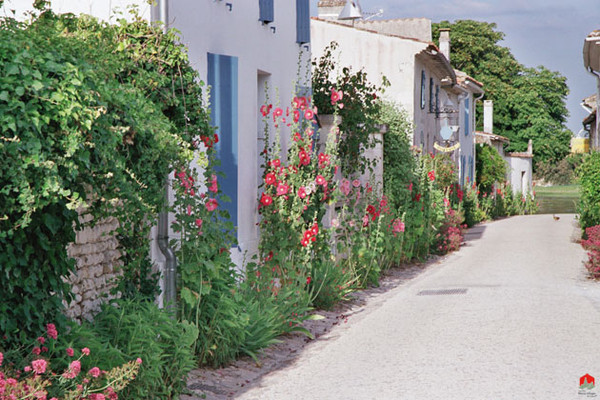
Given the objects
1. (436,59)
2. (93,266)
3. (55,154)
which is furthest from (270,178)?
(436,59)

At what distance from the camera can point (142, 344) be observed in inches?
231

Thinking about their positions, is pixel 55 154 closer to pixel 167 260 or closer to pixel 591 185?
pixel 167 260

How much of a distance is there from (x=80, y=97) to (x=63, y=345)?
162 centimetres

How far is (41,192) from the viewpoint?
438 cm

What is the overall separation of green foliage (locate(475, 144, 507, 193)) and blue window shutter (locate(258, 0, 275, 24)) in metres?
28.3

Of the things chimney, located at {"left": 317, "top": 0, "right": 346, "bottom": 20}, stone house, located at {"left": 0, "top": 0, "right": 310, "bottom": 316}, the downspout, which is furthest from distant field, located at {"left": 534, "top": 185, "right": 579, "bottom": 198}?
the downspout

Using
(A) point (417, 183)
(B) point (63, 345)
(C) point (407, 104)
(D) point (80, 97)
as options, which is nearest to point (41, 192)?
(D) point (80, 97)

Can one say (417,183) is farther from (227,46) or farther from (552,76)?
(552,76)

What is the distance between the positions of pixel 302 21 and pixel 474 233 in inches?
596

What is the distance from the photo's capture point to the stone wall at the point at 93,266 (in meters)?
6.28

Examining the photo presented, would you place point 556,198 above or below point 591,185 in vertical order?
below

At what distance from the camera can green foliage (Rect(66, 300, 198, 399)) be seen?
A: 17.6 feet

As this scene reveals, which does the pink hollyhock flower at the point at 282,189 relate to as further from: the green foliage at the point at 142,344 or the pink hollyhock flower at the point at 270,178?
the green foliage at the point at 142,344

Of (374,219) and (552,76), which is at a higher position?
(552,76)
